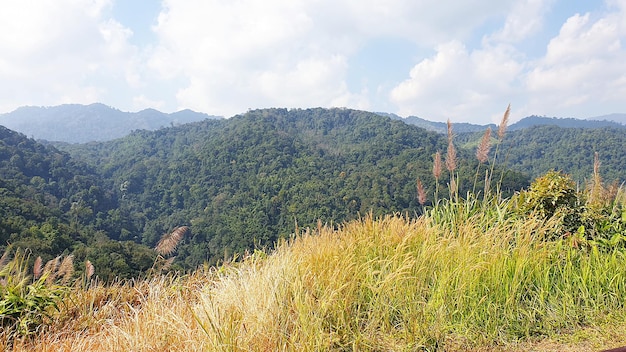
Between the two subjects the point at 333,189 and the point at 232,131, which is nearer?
the point at 333,189

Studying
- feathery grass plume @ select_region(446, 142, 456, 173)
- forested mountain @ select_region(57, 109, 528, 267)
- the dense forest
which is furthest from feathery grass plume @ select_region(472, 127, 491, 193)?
forested mountain @ select_region(57, 109, 528, 267)

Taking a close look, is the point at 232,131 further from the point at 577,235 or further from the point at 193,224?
the point at 577,235

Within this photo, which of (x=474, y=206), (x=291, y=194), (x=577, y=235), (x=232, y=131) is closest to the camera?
(x=577, y=235)

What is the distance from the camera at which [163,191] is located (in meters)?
73.7

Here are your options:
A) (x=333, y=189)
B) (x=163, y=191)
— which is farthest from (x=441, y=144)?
(x=163, y=191)

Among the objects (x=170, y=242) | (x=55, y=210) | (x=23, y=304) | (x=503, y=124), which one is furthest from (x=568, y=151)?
(x=23, y=304)

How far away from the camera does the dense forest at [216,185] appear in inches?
1304

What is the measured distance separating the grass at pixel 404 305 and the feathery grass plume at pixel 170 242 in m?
1.13

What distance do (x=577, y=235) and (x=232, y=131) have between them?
99.6 metres

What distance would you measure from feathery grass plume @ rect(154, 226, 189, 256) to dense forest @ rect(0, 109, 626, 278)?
1948 cm

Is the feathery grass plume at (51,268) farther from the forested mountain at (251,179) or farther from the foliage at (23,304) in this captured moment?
the forested mountain at (251,179)

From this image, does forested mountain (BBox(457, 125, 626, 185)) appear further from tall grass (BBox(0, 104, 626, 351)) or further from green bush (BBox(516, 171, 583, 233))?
tall grass (BBox(0, 104, 626, 351))

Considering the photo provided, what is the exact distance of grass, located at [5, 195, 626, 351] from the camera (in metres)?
2.08

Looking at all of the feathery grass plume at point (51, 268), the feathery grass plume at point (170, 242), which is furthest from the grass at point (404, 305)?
the feathery grass plume at point (170, 242)
